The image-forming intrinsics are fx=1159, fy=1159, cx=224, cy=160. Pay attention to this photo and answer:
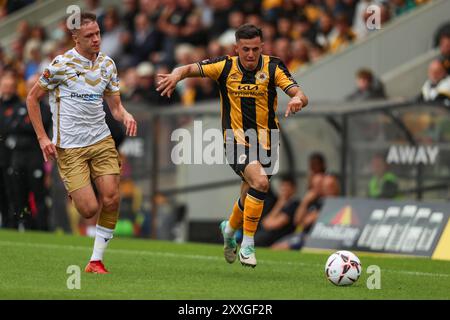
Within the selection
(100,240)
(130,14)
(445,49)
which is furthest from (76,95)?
(130,14)

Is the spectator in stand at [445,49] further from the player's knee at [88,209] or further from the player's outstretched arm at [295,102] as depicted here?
the player's knee at [88,209]

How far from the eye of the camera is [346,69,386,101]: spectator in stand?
59.8 feet

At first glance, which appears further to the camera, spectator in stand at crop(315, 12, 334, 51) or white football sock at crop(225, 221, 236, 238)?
spectator in stand at crop(315, 12, 334, 51)

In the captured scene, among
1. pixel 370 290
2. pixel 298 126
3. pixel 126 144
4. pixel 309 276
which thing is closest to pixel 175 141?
pixel 126 144

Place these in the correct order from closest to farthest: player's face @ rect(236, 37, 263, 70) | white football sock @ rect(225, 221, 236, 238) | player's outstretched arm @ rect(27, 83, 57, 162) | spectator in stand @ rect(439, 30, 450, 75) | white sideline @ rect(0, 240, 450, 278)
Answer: player's outstretched arm @ rect(27, 83, 57, 162)
player's face @ rect(236, 37, 263, 70)
white football sock @ rect(225, 221, 236, 238)
white sideline @ rect(0, 240, 450, 278)
spectator in stand @ rect(439, 30, 450, 75)

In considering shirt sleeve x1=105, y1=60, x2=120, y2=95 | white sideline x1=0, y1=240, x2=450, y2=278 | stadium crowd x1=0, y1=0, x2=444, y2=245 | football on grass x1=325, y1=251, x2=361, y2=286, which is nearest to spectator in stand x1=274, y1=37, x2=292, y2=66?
stadium crowd x1=0, y1=0, x2=444, y2=245

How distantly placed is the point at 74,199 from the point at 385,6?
10.3m

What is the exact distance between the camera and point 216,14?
2295 cm

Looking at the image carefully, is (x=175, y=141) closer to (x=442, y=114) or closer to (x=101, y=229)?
(x=442, y=114)

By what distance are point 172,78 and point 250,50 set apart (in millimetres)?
873

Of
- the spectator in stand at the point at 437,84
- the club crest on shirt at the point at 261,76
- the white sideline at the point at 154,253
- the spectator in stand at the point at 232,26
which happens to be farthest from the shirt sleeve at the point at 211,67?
the spectator in stand at the point at 232,26

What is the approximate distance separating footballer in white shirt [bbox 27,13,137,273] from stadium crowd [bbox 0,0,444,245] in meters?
5.52

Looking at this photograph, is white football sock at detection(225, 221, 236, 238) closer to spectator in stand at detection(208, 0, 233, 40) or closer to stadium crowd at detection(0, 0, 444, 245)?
stadium crowd at detection(0, 0, 444, 245)

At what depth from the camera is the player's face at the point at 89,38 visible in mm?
10891
